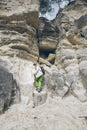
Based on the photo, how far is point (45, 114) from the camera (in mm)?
12336

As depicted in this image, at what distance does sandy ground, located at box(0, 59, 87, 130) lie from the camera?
447 inches

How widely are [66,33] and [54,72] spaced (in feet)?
18.3

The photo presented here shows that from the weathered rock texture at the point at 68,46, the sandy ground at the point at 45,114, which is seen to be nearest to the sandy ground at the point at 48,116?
the sandy ground at the point at 45,114

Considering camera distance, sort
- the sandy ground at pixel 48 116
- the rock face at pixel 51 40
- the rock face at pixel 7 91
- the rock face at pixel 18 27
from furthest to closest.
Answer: the rock face at pixel 18 27, the rock face at pixel 51 40, the rock face at pixel 7 91, the sandy ground at pixel 48 116

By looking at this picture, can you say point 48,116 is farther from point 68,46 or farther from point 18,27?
point 18,27

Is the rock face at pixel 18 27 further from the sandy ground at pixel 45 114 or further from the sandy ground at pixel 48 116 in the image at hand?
the sandy ground at pixel 48 116

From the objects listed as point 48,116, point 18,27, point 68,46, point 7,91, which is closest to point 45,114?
point 48,116

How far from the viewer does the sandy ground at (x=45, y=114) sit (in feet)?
37.2

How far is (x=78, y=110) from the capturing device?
1304 centimetres

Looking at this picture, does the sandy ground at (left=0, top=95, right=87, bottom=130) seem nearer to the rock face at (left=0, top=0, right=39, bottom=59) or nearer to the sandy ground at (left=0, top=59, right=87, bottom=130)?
the sandy ground at (left=0, top=59, right=87, bottom=130)

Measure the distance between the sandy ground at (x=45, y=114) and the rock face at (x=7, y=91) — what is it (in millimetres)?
309

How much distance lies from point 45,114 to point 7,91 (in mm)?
2535

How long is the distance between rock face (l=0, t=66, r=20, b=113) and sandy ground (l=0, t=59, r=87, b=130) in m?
0.31

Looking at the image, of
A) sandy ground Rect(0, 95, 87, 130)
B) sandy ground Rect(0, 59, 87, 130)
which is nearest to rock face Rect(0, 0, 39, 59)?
sandy ground Rect(0, 59, 87, 130)
